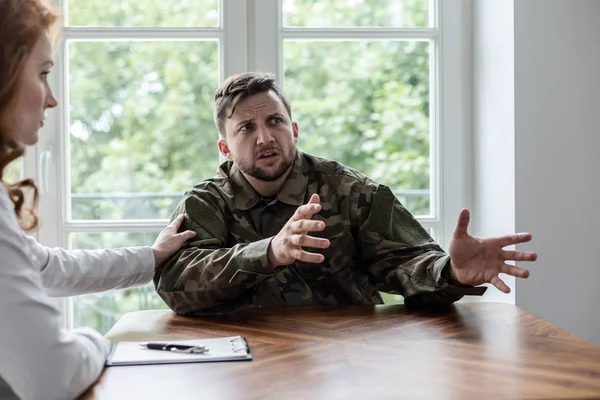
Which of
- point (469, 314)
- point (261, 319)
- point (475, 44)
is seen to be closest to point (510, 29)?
point (475, 44)

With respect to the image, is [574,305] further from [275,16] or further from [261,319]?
[275,16]

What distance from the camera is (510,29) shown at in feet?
9.27

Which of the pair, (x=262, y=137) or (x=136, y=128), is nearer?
(x=262, y=137)

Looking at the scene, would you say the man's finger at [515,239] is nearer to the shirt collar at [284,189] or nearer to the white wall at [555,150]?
the shirt collar at [284,189]

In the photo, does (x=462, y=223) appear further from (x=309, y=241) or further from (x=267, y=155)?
(x=267, y=155)

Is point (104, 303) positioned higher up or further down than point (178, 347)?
further down

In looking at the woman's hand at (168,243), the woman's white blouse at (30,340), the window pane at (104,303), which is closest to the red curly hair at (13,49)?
the woman's white blouse at (30,340)

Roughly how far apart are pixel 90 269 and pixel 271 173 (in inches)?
26.7

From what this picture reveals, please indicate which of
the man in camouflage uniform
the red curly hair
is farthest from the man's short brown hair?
the red curly hair

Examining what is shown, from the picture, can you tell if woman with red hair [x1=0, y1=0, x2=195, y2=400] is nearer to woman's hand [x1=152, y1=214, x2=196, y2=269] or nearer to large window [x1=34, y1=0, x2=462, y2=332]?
woman's hand [x1=152, y1=214, x2=196, y2=269]

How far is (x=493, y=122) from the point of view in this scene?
9.76ft

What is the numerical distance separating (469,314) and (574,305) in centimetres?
103

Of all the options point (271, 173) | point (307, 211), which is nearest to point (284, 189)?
point (271, 173)

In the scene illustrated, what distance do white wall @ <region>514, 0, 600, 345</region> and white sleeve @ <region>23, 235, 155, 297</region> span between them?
1.44 metres
